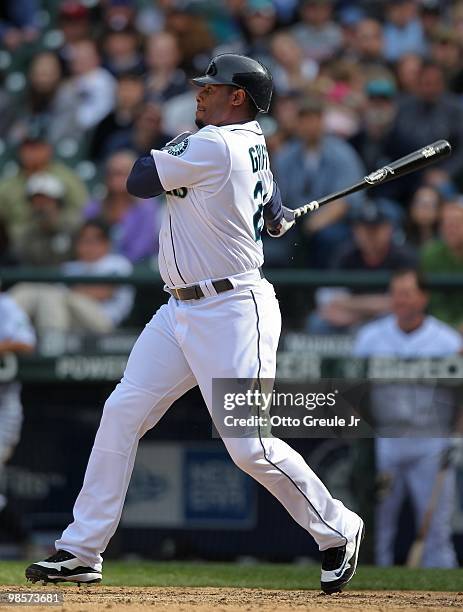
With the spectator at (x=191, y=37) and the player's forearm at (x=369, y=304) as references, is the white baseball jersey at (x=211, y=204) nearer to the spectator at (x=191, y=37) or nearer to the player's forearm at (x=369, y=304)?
the player's forearm at (x=369, y=304)

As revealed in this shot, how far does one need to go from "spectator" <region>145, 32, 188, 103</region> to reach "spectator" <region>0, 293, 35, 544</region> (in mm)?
3704

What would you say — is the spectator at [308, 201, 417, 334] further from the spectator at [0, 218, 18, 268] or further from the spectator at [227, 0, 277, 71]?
the spectator at [227, 0, 277, 71]

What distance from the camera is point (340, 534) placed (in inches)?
178

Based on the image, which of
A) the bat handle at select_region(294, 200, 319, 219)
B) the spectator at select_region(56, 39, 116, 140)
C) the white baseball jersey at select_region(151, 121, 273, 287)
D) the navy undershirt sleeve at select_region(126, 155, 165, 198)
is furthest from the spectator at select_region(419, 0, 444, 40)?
the navy undershirt sleeve at select_region(126, 155, 165, 198)

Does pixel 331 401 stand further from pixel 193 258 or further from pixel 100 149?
pixel 100 149

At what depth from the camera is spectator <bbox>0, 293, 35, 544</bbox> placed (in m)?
6.87

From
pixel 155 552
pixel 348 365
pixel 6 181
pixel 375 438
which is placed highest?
pixel 6 181

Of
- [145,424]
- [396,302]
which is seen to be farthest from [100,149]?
[145,424]

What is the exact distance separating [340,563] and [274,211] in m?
1.35

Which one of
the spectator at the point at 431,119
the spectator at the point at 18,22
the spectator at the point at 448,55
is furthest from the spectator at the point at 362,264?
the spectator at the point at 18,22

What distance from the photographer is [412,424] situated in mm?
6695

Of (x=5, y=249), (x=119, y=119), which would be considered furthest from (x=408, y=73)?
(x=5, y=249)

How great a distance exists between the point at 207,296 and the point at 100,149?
5.99 m

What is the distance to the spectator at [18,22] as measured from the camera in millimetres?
11688
